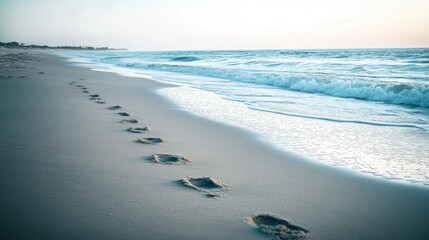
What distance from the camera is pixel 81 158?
3.31 meters

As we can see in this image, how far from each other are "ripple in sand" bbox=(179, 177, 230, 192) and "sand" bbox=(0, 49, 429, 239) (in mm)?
81

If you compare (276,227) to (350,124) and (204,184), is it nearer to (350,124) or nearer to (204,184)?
(204,184)

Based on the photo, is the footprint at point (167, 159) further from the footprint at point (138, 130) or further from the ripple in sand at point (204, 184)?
the footprint at point (138, 130)

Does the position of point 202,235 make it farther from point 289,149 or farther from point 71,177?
point 289,149

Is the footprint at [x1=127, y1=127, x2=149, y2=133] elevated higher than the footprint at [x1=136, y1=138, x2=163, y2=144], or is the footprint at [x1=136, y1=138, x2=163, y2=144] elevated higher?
the footprint at [x1=127, y1=127, x2=149, y2=133]

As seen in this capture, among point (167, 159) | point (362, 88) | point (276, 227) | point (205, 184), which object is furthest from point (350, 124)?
point (362, 88)

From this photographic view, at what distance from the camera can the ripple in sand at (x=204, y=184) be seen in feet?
9.09

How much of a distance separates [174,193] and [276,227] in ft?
2.96

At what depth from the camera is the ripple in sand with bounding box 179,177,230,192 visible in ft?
9.09

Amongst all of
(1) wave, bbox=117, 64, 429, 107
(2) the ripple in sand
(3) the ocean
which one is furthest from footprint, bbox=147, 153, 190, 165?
(1) wave, bbox=117, 64, 429, 107

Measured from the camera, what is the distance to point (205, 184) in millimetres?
2887

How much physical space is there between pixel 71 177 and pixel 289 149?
9.07 feet

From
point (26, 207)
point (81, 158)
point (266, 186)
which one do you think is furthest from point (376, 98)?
point (26, 207)

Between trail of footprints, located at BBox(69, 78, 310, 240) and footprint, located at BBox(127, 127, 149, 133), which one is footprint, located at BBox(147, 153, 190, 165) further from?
footprint, located at BBox(127, 127, 149, 133)
